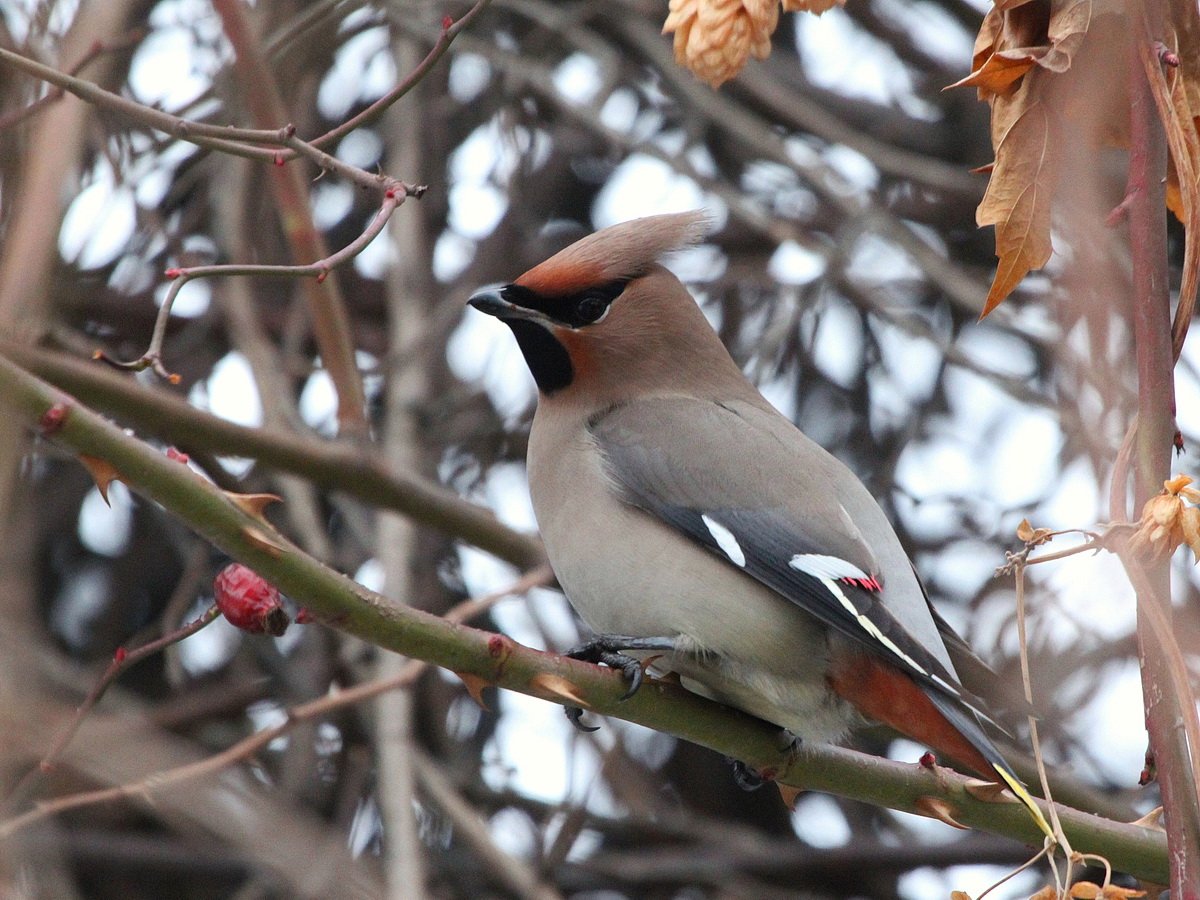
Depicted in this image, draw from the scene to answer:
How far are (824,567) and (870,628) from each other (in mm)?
206

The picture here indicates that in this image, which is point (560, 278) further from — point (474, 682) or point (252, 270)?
point (474, 682)

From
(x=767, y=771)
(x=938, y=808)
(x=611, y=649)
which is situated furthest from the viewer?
(x=611, y=649)

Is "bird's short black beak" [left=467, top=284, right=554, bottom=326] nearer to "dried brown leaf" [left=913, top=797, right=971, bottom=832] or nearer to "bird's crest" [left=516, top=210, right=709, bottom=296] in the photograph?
Answer: "bird's crest" [left=516, top=210, right=709, bottom=296]

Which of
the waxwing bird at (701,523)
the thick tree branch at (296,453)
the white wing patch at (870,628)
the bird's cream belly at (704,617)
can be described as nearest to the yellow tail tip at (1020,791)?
the waxwing bird at (701,523)

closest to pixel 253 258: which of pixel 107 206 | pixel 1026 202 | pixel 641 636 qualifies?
pixel 107 206

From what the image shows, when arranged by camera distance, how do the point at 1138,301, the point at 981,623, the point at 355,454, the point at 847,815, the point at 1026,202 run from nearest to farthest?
the point at 1138,301, the point at 1026,202, the point at 355,454, the point at 981,623, the point at 847,815

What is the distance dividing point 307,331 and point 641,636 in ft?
6.91

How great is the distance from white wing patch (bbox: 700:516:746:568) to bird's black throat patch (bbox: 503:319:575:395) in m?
0.53

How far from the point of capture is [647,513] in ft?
9.80

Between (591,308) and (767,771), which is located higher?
(591,308)

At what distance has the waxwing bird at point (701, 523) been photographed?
2688 millimetres

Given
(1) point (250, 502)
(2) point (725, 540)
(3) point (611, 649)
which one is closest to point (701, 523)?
(2) point (725, 540)

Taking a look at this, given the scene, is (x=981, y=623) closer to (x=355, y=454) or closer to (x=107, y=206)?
(x=355, y=454)

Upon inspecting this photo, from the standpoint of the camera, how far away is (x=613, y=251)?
10.6 feet
